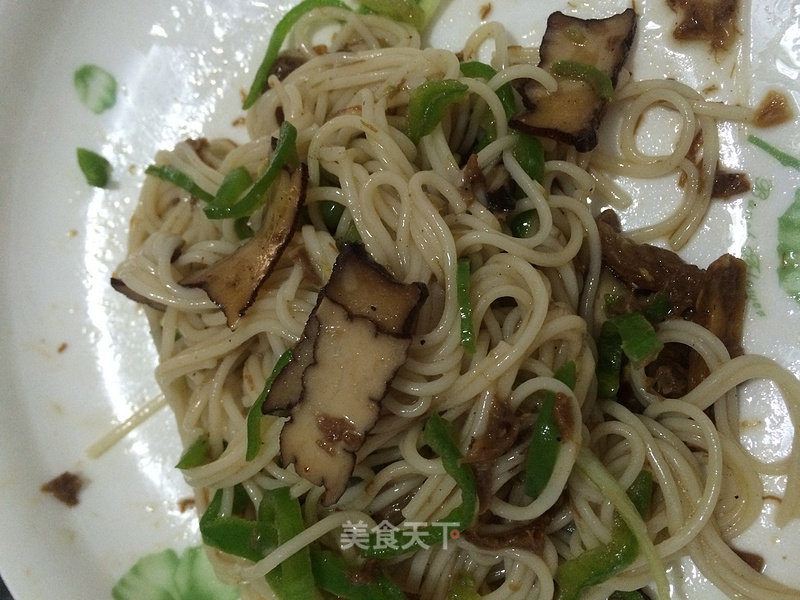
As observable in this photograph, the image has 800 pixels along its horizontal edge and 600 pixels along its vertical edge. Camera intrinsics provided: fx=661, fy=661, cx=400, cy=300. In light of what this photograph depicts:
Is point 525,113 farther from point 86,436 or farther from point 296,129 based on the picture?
point 86,436

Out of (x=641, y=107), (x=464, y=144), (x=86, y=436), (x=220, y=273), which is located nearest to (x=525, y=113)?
(x=464, y=144)

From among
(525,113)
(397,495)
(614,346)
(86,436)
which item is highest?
(525,113)

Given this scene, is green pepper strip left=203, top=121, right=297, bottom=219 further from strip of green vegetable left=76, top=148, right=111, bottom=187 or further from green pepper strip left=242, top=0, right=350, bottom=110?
strip of green vegetable left=76, top=148, right=111, bottom=187

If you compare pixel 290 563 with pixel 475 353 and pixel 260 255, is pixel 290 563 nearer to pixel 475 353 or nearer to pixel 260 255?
pixel 475 353

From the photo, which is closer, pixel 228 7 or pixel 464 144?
pixel 464 144

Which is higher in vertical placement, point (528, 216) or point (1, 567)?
point (528, 216)

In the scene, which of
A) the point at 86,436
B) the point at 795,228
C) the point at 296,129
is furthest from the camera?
the point at 86,436

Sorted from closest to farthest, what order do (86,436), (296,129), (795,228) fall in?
(795,228), (296,129), (86,436)
